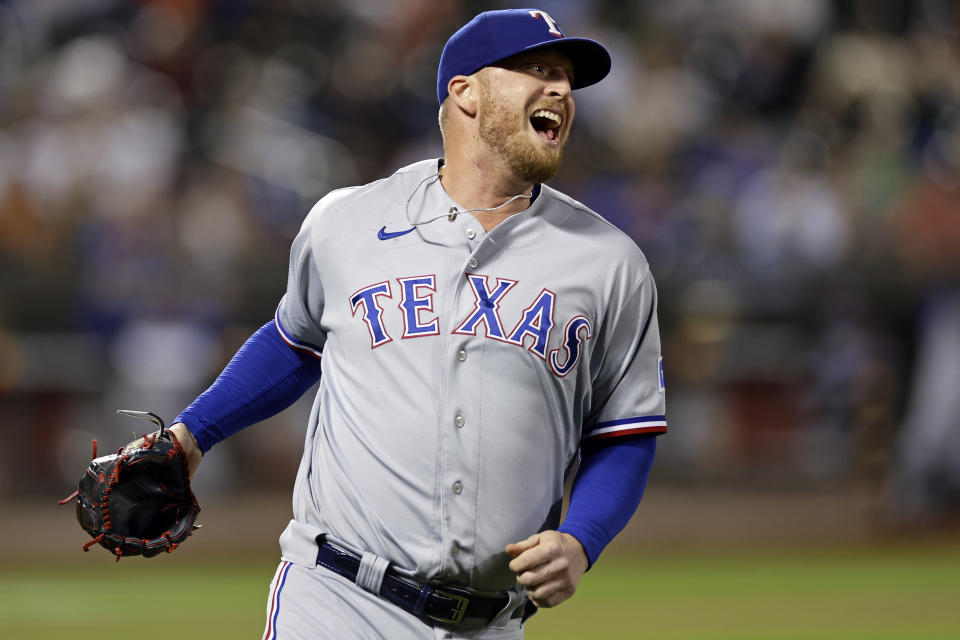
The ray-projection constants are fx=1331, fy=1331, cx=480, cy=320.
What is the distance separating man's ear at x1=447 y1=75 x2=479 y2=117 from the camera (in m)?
2.94

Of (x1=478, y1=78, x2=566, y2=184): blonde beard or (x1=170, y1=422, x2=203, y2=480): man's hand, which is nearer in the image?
(x1=478, y1=78, x2=566, y2=184): blonde beard

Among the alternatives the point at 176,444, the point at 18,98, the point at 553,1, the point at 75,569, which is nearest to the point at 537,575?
the point at 176,444

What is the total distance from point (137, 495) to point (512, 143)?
1121mm

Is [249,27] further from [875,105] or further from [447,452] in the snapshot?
[447,452]

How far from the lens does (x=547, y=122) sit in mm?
2967

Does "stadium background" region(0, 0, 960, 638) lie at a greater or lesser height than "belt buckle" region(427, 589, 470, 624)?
lesser

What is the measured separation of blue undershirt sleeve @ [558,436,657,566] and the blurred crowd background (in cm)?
621

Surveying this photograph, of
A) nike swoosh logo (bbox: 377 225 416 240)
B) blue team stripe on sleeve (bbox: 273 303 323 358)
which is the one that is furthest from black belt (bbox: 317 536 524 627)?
nike swoosh logo (bbox: 377 225 416 240)

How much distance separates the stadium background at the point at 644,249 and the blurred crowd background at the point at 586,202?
0.07 ft

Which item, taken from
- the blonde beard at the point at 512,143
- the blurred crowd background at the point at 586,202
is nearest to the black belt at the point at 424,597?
the blonde beard at the point at 512,143

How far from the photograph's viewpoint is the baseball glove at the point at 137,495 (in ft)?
9.43

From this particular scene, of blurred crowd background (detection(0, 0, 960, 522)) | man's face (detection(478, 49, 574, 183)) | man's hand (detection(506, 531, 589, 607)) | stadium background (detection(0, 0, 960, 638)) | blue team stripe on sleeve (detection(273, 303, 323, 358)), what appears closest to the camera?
man's hand (detection(506, 531, 589, 607))

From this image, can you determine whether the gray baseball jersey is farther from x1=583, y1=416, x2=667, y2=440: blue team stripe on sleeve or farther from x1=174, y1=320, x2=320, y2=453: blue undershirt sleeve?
x1=174, y1=320, x2=320, y2=453: blue undershirt sleeve

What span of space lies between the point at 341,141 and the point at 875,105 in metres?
4.43
